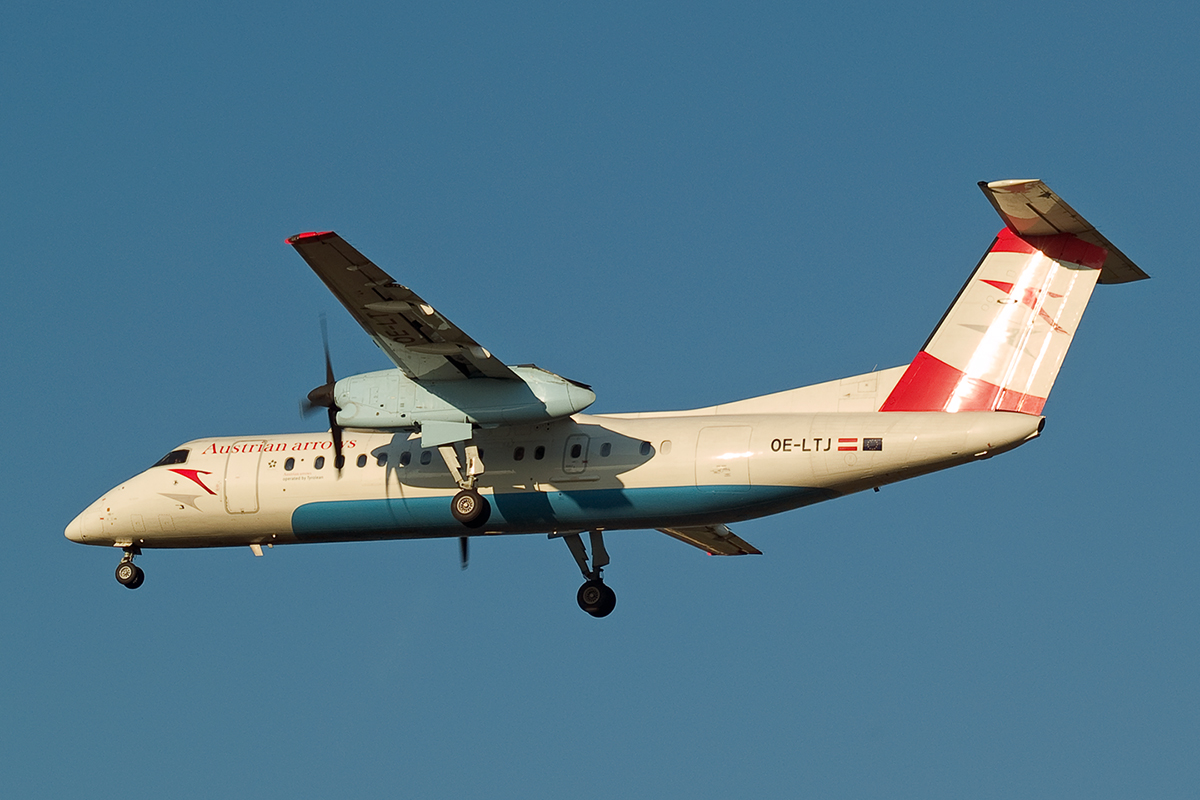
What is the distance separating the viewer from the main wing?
70.3ft

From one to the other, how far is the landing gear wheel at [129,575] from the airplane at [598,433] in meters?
1.03

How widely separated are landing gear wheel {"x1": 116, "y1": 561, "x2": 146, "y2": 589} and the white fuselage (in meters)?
0.40

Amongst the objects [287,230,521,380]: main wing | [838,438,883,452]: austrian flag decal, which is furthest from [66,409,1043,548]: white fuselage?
[287,230,521,380]: main wing

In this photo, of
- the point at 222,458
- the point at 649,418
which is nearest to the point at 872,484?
the point at 649,418

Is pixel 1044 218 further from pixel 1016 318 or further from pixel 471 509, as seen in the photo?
pixel 471 509

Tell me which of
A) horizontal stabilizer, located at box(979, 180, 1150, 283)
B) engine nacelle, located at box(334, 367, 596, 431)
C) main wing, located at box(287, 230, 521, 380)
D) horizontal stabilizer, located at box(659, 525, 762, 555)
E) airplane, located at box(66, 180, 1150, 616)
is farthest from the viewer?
horizontal stabilizer, located at box(659, 525, 762, 555)

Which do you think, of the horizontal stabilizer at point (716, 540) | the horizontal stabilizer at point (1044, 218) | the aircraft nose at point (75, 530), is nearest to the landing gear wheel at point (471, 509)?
the horizontal stabilizer at point (716, 540)

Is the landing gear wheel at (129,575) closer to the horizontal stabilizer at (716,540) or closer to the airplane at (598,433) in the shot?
the airplane at (598,433)

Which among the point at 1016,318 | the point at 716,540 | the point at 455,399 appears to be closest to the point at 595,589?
the point at 716,540

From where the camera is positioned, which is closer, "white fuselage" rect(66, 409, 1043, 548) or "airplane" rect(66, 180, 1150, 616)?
"airplane" rect(66, 180, 1150, 616)

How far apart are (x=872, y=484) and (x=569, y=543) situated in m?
6.63

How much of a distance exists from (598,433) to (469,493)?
2138 millimetres

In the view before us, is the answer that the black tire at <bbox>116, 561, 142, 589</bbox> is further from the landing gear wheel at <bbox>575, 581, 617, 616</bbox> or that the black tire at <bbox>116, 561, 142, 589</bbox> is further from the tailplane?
the tailplane

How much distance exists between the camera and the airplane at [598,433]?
22078 mm
